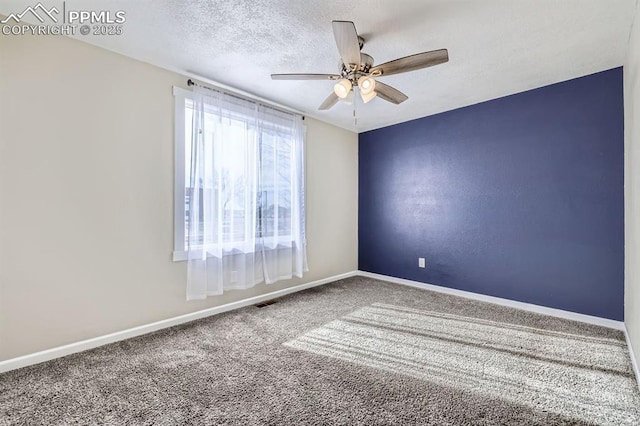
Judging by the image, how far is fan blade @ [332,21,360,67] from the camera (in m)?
1.66

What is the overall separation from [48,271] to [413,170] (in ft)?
13.4

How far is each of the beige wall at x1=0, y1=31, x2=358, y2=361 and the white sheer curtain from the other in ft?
0.75

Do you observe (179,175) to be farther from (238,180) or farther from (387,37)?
(387,37)

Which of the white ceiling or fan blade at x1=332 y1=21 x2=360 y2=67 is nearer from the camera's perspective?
fan blade at x1=332 y1=21 x2=360 y2=67

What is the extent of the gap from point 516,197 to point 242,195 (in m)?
3.09

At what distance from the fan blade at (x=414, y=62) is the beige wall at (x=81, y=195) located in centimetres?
196

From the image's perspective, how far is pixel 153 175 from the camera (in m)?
2.63

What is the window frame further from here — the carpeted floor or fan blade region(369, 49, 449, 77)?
fan blade region(369, 49, 449, 77)

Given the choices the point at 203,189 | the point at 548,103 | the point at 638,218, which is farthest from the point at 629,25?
the point at 203,189

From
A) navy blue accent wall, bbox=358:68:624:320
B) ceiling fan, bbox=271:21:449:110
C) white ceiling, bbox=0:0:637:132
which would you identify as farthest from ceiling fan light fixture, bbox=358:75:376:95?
navy blue accent wall, bbox=358:68:624:320

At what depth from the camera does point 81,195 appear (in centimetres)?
224

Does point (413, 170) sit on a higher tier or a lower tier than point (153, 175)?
higher

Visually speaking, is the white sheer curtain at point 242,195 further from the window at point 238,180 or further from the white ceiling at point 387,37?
the white ceiling at point 387,37

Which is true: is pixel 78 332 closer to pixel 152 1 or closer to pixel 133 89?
pixel 133 89
